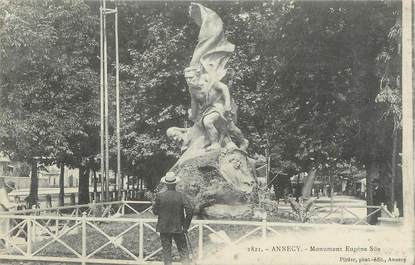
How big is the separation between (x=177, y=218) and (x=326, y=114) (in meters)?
14.5

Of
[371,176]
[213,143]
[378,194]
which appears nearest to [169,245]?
[213,143]

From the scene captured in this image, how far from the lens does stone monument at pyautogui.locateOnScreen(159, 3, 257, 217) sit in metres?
13.0

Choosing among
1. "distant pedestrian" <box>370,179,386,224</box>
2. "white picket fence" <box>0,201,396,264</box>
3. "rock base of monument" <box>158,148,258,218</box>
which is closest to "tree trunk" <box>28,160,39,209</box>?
"white picket fence" <box>0,201,396,264</box>

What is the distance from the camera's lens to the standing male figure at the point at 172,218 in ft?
29.1

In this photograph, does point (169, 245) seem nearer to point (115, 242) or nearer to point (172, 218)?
point (172, 218)

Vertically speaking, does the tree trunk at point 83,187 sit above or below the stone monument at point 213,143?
below

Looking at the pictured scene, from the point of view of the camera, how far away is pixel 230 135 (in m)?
14.8

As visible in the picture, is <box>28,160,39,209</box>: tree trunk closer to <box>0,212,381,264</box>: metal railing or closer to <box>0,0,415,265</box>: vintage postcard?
<box>0,0,415,265</box>: vintage postcard

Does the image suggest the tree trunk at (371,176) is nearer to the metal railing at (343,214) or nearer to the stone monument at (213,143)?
the metal railing at (343,214)

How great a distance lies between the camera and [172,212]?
29.1 ft

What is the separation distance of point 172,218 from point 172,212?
0.09 metres

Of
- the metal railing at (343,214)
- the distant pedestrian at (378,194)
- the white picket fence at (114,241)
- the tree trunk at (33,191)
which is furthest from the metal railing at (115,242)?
the tree trunk at (33,191)

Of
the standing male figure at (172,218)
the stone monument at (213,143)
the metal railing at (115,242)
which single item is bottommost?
the metal railing at (115,242)

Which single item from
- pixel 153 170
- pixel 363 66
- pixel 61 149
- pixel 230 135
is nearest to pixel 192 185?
pixel 230 135
